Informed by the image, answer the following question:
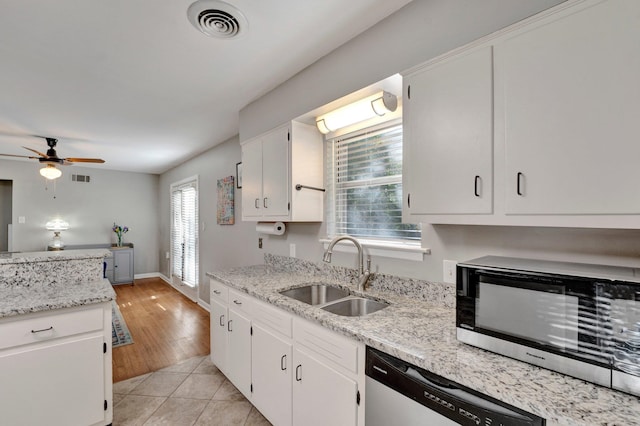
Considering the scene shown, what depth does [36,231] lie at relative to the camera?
559 cm

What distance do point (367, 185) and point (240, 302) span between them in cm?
123

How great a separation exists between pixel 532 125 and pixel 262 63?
174cm

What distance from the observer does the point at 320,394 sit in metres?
1.50

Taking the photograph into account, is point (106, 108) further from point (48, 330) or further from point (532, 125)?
point (532, 125)

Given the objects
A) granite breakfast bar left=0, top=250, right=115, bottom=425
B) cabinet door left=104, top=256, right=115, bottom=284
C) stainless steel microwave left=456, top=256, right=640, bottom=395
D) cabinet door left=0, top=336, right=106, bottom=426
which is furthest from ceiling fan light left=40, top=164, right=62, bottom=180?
stainless steel microwave left=456, top=256, right=640, bottom=395

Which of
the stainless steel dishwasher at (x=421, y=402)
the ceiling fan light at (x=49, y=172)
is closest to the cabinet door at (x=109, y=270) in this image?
the ceiling fan light at (x=49, y=172)

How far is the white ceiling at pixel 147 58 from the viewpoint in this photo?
1.62 meters

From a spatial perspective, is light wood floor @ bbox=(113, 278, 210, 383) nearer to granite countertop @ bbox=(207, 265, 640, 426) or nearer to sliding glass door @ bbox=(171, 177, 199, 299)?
sliding glass door @ bbox=(171, 177, 199, 299)

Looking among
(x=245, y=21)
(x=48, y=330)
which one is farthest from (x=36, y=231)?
(x=245, y=21)

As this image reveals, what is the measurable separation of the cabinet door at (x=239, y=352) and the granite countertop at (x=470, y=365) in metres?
0.51

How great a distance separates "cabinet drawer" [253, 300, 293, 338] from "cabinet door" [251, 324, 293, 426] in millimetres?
50

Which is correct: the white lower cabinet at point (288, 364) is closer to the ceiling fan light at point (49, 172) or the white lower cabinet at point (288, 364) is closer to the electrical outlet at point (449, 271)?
the electrical outlet at point (449, 271)

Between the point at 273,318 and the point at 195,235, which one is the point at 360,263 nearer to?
the point at 273,318

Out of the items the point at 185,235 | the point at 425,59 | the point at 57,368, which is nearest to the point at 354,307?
the point at 425,59
